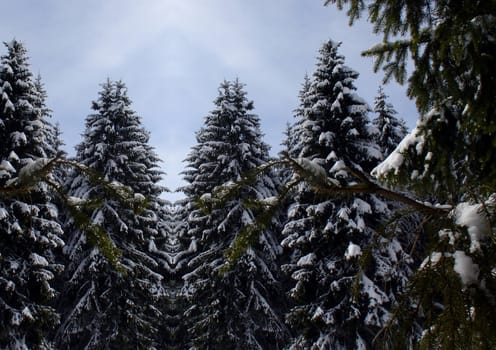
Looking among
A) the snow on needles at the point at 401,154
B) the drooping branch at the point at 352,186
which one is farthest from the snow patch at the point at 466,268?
the snow on needles at the point at 401,154

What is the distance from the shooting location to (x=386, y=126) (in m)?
20.4

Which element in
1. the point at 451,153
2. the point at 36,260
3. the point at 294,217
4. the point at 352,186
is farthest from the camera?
the point at 294,217

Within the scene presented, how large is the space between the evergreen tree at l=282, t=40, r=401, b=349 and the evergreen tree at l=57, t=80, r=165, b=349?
19.7 feet

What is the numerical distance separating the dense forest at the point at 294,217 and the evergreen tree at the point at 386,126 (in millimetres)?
90

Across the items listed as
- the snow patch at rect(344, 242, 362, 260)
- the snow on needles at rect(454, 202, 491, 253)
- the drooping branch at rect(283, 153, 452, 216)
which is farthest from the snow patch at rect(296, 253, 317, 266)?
the snow on needles at rect(454, 202, 491, 253)

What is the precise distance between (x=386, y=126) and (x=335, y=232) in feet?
27.7

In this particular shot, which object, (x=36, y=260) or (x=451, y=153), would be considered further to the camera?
(x=36, y=260)

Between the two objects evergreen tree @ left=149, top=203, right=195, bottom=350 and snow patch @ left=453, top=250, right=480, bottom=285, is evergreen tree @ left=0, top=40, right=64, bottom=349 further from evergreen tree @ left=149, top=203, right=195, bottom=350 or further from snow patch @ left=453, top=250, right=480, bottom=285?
snow patch @ left=453, top=250, right=480, bottom=285

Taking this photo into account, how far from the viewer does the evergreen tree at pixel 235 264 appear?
658 inches

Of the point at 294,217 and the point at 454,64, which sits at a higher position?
the point at 294,217

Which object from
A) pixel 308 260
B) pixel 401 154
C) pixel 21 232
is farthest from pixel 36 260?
pixel 401 154

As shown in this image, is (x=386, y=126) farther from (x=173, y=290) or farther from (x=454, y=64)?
(x=454, y=64)

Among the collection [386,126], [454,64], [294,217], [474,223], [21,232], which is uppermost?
[386,126]

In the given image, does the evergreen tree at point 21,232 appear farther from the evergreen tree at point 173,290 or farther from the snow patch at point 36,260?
the evergreen tree at point 173,290
